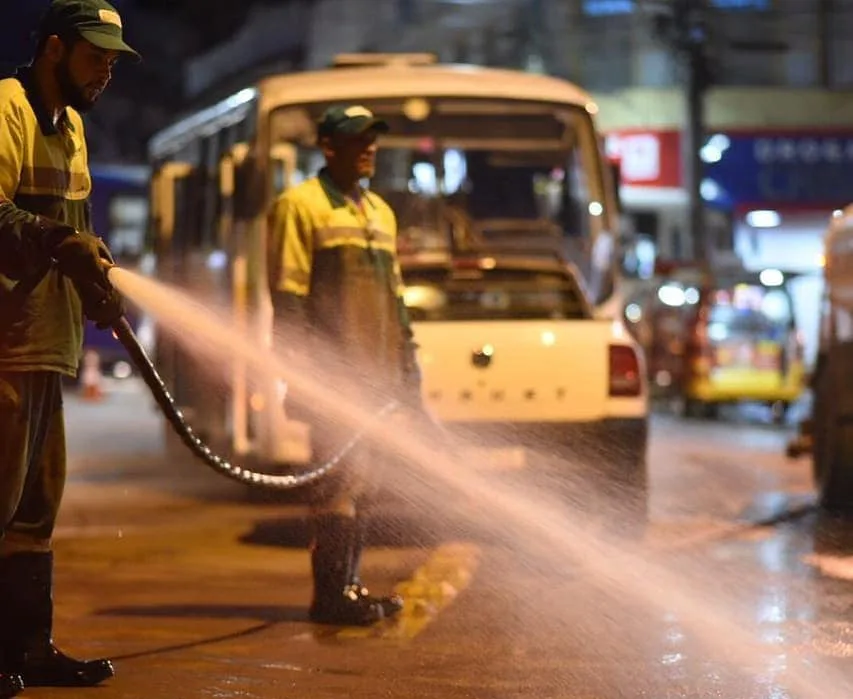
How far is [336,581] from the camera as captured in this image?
7.64 meters

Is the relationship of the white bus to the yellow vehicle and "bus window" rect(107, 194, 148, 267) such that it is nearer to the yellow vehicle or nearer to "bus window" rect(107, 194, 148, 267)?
the yellow vehicle

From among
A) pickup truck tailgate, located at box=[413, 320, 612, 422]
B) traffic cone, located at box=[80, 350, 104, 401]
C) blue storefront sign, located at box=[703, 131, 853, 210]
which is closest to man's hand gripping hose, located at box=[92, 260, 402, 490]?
pickup truck tailgate, located at box=[413, 320, 612, 422]

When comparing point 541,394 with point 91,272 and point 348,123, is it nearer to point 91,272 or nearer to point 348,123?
point 348,123

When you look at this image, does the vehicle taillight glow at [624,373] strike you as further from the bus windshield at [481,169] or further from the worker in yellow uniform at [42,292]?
the worker in yellow uniform at [42,292]

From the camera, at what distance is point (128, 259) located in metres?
28.9

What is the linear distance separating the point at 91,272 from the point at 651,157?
109ft

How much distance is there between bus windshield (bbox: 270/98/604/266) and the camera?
13.2 meters

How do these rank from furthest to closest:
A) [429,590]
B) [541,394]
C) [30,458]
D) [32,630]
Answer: [541,394] → [429,590] → [32,630] → [30,458]

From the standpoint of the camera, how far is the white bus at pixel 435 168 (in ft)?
41.7

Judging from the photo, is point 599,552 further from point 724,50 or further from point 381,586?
point 724,50

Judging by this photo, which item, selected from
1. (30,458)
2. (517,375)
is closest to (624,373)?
(517,375)

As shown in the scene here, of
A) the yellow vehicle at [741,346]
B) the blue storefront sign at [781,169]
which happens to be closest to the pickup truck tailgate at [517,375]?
the yellow vehicle at [741,346]

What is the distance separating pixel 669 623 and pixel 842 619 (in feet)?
2.25

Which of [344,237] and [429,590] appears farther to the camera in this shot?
[429,590]
